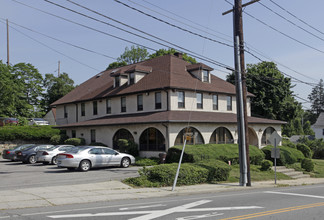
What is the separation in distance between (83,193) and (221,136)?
62.0 ft

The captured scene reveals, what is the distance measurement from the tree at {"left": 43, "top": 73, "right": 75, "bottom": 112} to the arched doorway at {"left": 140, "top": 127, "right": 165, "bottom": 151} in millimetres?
46971

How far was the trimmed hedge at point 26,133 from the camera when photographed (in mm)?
35200

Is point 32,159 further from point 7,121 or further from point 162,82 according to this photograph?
point 7,121

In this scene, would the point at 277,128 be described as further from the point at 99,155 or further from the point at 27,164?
the point at 27,164

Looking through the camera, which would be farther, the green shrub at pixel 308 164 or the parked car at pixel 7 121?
the parked car at pixel 7 121

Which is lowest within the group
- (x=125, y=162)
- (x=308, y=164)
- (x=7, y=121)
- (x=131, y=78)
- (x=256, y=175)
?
(x=256, y=175)

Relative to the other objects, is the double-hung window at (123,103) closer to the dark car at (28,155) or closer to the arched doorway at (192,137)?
the arched doorway at (192,137)

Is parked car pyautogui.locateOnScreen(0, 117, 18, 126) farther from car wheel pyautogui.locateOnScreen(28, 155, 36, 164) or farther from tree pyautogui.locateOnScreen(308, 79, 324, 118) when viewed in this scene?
tree pyautogui.locateOnScreen(308, 79, 324, 118)

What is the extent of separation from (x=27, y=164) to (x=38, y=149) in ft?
5.01

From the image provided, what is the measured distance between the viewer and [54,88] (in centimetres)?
7169

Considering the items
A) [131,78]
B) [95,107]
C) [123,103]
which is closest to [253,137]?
[123,103]

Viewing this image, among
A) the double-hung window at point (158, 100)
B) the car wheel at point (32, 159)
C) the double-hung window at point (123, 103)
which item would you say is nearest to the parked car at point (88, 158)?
the car wheel at point (32, 159)

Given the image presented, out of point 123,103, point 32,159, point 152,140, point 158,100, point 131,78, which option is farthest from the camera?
point 131,78

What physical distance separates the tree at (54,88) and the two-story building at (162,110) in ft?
110
